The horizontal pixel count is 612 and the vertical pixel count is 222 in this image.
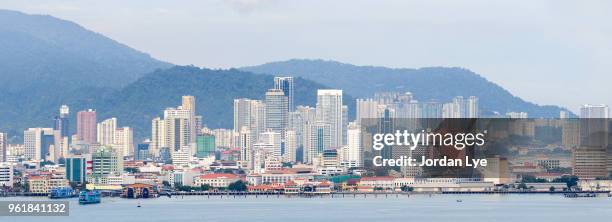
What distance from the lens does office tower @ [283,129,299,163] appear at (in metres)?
73.1

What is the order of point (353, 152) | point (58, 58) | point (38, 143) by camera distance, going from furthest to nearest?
point (58, 58)
point (38, 143)
point (353, 152)

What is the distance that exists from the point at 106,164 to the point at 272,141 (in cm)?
2148

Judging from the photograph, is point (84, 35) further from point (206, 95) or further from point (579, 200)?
point (579, 200)

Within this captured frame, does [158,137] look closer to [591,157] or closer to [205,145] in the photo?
[205,145]

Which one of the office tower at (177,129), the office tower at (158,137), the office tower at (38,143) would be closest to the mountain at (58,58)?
the office tower at (177,129)

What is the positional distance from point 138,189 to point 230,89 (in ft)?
183

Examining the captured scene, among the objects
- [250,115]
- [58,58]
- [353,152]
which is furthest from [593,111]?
[58,58]

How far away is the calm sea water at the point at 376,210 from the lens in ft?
94.1

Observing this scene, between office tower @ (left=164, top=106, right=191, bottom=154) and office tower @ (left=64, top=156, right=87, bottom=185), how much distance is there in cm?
2347

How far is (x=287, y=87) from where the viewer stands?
92250 mm

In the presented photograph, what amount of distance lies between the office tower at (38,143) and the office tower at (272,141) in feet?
28.8

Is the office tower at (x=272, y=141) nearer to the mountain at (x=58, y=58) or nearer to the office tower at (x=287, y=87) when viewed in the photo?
the office tower at (x=287, y=87)

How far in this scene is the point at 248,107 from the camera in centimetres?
A: 8888

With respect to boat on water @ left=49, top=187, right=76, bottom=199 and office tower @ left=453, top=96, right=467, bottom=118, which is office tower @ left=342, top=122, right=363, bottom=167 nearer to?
boat on water @ left=49, top=187, right=76, bottom=199
